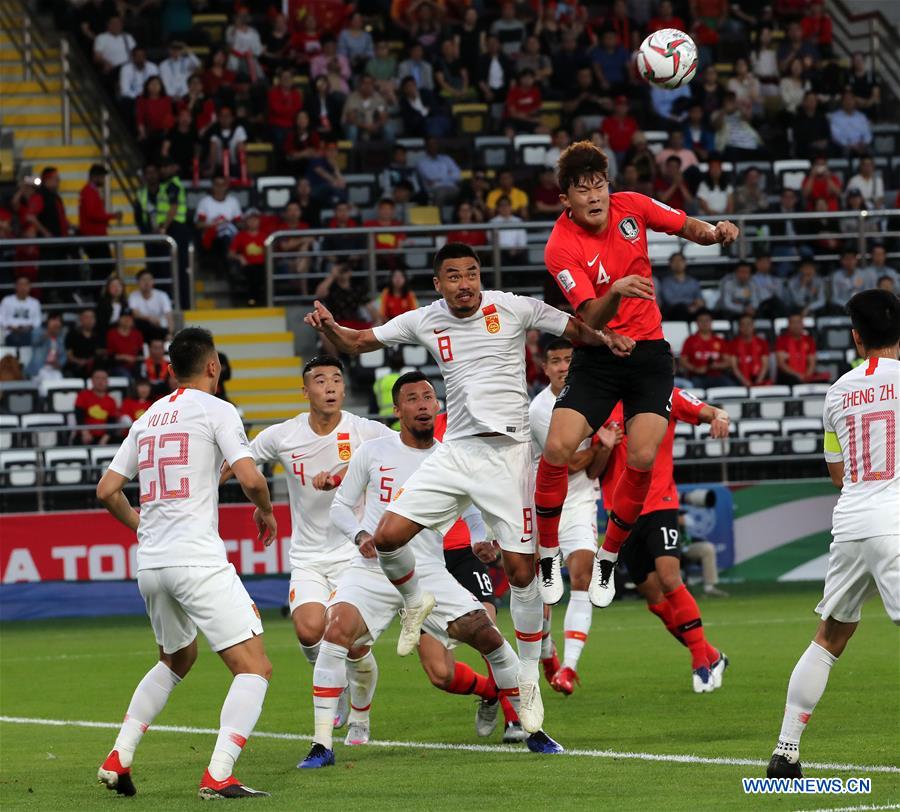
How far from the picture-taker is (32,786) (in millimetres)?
8805

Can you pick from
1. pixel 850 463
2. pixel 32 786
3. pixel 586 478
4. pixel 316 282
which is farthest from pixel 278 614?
pixel 850 463

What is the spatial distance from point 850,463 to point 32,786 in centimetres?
454

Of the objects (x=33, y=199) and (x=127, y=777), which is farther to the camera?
(x=33, y=199)

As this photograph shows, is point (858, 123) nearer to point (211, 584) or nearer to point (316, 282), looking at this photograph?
point (316, 282)

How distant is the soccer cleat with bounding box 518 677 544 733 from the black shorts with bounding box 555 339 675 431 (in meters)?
1.52

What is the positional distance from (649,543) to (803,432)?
991 cm

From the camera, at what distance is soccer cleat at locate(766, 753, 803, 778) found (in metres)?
7.71

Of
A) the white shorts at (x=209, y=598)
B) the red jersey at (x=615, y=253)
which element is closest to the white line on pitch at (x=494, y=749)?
the white shorts at (x=209, y=598)

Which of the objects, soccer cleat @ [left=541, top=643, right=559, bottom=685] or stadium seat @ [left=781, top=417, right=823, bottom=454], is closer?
soccer cleat @ [left=541, top=643, right=559, bottom=685]

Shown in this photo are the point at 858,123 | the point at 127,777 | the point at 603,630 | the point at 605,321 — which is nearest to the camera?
the point at 127,777

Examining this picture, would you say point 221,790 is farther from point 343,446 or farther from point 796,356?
point 796,356

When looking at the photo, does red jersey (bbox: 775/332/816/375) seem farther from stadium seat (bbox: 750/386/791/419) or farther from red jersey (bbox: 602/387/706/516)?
red jersey (bbox: 602/387/706/516)

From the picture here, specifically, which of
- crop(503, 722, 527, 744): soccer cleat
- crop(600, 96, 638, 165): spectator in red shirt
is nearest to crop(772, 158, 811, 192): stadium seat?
crop(600, 96, 638, 165): spectator in red shirt

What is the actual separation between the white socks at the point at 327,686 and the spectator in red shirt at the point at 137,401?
417 inches
